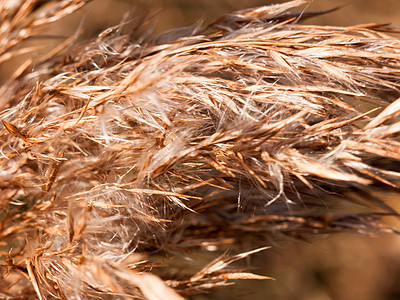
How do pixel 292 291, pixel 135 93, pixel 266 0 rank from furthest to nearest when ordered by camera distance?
pixel 266 0, pixel 292 291, pixel 135 93

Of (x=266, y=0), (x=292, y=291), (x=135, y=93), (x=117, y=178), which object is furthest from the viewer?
(x=266, y=0)

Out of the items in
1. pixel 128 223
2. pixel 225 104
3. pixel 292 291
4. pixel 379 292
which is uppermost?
pixel 225 104

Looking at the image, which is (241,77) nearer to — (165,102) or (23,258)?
(165,102)

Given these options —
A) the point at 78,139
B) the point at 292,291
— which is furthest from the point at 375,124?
the point at 292,291

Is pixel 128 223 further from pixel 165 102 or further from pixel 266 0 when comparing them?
pixel 266 0

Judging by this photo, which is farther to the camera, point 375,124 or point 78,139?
point 78,139

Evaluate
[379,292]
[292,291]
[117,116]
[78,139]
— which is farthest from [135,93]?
[379,292]

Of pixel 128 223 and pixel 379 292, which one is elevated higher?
pixel 128 223
